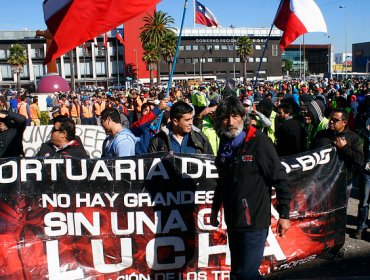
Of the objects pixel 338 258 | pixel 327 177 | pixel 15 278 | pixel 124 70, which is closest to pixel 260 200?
pixel 327 177

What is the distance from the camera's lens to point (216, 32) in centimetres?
9844

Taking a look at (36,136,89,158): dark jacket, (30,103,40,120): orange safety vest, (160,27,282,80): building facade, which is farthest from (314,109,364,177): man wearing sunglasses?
(160,27,282,80): building facade

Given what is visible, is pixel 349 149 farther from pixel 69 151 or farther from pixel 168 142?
pixel 69 151

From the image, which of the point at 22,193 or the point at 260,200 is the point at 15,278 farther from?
the point at 260,200

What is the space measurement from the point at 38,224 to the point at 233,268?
1.94m

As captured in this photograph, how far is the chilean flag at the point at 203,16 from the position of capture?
425 inches

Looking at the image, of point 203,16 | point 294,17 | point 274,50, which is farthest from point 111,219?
point 274,50

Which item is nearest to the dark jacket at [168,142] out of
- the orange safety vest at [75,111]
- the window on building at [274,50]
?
the orange safety vest at [75,111]

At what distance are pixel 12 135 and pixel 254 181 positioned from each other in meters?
3.66

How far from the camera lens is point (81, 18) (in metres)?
4.50

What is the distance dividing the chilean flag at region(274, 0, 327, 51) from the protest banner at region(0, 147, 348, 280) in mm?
4892

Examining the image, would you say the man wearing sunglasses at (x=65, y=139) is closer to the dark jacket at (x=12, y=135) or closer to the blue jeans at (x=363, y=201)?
the dark jacket at (x=12, y=135)

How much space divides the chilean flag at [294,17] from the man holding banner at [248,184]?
5.27m

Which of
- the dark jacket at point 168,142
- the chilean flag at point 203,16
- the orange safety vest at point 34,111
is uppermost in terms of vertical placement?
the chilean flag at point 203,16
